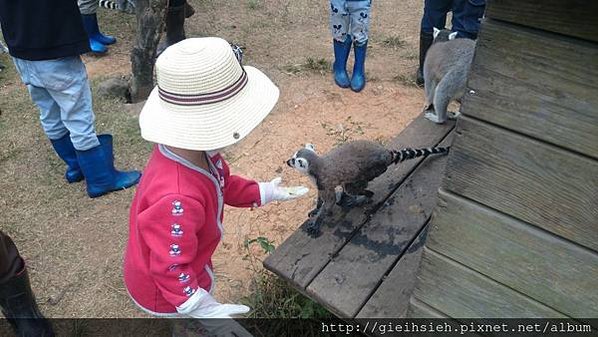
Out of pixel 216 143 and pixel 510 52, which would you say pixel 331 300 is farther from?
pixel 510 52

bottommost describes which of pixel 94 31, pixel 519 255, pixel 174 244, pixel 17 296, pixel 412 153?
Answer: pixel 94 31

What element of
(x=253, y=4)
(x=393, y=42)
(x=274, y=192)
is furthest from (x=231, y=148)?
(x=253, y=4)

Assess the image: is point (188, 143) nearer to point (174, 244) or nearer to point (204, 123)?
point (204, 123)

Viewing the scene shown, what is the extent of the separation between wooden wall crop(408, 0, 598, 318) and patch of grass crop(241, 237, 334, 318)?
0.97 m

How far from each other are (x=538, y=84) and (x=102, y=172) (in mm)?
2803

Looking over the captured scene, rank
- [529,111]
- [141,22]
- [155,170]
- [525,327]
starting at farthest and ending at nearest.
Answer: [141,22] < [155,170] < [525,327] < [529,111]

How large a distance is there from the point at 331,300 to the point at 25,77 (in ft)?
7.09

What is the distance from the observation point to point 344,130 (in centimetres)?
389

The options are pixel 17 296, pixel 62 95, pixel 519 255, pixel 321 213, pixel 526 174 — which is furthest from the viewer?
pixel 62 95

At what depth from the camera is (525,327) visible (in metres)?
1.52

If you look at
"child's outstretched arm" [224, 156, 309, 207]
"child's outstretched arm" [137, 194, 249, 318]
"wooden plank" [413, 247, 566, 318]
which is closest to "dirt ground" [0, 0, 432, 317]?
"child's outstretched arm" [224, 156, 309, 207]

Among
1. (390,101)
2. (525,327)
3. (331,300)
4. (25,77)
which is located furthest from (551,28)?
(390,101)

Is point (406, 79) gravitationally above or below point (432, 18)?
below

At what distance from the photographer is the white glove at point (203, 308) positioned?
64.9 inches
